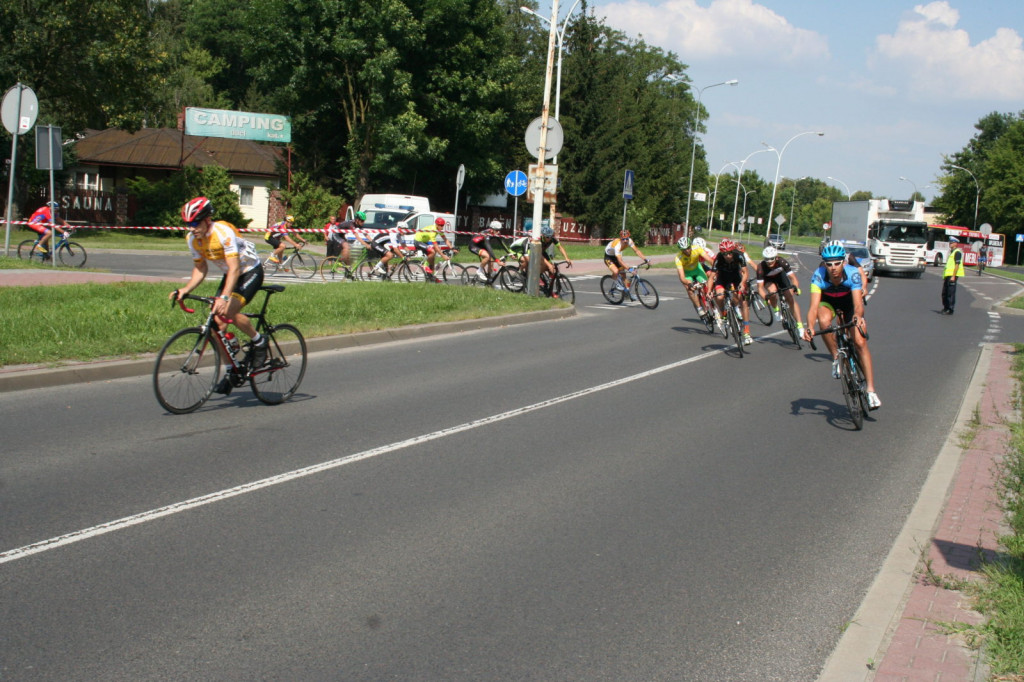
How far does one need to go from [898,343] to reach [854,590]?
13373mm

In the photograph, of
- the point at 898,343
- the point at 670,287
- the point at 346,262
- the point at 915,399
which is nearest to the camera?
the point at 915,399

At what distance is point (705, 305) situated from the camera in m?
16.9

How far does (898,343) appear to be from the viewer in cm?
1723

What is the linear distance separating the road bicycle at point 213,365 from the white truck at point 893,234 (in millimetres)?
36448

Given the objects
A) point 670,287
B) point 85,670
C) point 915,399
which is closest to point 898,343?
point 915,399

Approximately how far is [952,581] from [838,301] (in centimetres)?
504

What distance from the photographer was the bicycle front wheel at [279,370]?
905cm

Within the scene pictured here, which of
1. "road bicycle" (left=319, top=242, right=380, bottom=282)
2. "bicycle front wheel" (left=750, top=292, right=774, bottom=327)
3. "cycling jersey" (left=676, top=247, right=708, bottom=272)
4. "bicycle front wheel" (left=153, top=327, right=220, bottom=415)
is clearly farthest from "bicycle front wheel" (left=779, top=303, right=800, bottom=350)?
"bicycle front wheel" (left=153, top=327, right=220, bottom=415)

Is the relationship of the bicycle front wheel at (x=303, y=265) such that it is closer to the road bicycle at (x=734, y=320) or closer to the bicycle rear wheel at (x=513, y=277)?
the bicycle rear wheel at (x=513, y=277)

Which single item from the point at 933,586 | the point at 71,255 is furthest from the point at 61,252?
the point at 933,586

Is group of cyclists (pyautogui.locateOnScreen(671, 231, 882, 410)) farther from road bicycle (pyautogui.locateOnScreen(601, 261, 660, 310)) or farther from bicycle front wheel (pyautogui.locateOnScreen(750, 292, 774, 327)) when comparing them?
road bicycle (pyautogui.locateOnScreen(601, 261, 660, 310))

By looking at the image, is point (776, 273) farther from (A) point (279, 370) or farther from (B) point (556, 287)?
(A) point (279, 370)

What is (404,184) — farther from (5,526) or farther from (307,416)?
(5,526)

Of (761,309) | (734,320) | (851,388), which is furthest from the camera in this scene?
(761,309)
